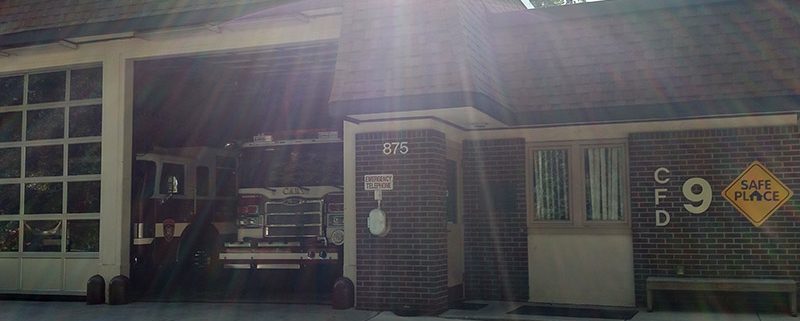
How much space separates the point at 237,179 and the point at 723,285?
8.10 m

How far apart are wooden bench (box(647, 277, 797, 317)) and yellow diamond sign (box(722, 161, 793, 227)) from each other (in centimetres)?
80

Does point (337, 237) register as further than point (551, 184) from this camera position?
Yes

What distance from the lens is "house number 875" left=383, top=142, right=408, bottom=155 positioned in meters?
9.90

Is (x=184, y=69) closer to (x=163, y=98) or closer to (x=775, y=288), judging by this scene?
(x=163, y=98)

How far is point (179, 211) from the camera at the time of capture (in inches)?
529

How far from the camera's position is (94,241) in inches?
457

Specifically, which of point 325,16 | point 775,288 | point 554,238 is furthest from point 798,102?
point 325,16

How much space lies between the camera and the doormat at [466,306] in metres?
10.2

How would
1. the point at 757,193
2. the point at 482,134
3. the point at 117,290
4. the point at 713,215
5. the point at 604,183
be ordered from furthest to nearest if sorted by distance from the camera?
the point at 482,134, the point at 117,290, the point at 604,183, the point at 713,215, the point at 757,193

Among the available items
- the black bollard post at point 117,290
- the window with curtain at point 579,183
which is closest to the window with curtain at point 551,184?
the window with curtain at point 579,183

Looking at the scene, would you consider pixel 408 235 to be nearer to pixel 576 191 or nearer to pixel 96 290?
pixel 576 191

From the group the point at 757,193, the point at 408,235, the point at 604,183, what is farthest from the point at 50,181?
the point at 757,193

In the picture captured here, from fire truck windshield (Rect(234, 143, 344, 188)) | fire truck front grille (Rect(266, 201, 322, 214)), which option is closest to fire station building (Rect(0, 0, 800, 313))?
fire truck windshield (Rect(234, 143, 344, 188))

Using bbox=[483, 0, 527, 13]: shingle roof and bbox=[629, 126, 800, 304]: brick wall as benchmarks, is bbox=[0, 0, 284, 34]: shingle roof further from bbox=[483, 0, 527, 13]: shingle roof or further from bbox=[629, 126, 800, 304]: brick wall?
bbox=[629, 126, 800, 304]: brick wall
